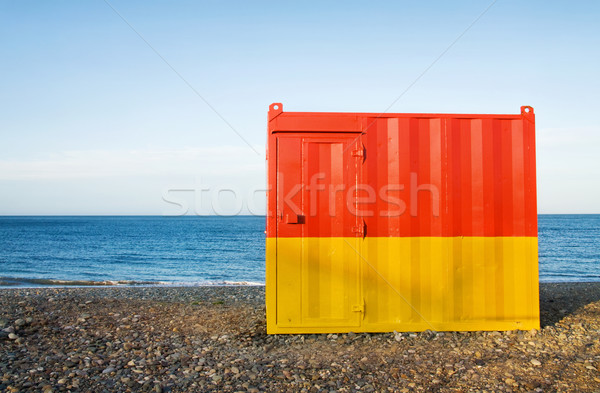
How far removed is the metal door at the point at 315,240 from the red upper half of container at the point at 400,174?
1 centimetres

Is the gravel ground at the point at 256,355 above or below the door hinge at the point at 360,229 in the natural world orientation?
below

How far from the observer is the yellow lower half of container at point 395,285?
20.2ft

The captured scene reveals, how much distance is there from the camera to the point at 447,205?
6309 mm

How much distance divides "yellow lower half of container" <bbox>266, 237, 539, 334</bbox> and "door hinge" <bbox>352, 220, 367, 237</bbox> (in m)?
0.10

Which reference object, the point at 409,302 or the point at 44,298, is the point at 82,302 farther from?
the point at 409,302

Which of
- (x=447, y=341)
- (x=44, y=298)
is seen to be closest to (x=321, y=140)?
(x=447, y=341)

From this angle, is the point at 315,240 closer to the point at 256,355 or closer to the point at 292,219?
the point at 292,219

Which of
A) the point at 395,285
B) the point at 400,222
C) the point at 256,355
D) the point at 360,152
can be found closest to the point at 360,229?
the point at 400,222

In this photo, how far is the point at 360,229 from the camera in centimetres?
617

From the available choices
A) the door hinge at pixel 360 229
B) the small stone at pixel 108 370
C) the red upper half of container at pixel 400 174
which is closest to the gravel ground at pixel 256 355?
the small stone at pixel 108 370

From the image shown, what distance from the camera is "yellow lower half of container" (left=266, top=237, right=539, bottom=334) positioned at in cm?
614

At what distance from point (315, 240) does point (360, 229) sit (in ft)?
2.12

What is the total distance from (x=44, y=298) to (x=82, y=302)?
100 centimetres

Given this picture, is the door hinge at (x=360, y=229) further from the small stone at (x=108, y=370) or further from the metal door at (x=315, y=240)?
the small stone at (x=108, y=370)
